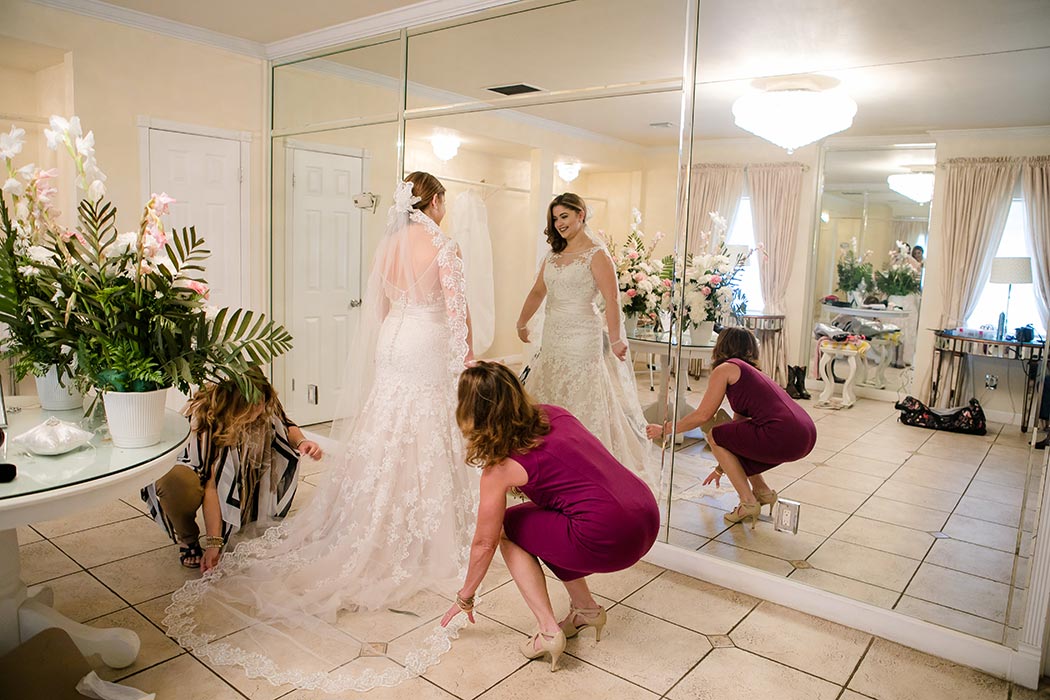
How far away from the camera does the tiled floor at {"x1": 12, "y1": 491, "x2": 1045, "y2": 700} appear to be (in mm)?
2311

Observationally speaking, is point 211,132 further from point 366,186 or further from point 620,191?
point 620,191

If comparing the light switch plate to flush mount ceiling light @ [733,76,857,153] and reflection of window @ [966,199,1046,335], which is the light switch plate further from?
flush mount ceiling light @ [733,76,857,153]

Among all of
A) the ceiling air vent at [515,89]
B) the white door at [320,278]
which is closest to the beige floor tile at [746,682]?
the ceiling air vent at [515,89]

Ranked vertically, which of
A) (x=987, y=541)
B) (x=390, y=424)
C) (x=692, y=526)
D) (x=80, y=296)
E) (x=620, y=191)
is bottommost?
(x=692, y=526)

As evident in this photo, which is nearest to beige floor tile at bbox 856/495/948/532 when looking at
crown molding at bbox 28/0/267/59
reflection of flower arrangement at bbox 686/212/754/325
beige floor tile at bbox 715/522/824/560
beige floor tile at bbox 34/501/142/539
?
beige floor tile at bbox 715/522/824/560

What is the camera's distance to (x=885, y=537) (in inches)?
105

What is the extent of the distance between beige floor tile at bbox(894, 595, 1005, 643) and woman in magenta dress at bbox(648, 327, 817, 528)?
0.56 m

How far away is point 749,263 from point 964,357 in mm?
823

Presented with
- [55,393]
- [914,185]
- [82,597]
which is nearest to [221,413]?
[55,393]

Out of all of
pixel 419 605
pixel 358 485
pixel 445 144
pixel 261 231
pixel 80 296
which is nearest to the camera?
pixel 80 296

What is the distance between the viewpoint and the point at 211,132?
4.86m

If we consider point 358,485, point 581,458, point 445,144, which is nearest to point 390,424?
point 358,485

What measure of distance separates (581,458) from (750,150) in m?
1.40

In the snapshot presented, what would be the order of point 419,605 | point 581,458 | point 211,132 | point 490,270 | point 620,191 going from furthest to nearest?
point 211,132 < point 490,270 < point 620,191 < point 419,605 < point 581,458
